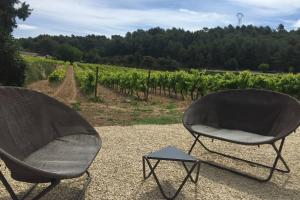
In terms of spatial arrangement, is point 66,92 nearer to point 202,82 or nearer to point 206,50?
point 202,82

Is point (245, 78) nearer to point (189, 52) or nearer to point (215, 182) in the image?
point (215, 182)

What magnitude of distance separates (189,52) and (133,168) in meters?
55.7

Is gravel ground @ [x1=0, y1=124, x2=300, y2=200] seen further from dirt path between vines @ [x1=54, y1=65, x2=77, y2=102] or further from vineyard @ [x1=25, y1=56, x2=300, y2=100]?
dirt path between vines @ [x1=54, y1=65, x2=77, y2=102]

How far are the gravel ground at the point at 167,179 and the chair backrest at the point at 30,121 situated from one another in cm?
50

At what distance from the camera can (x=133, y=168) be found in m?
5.09

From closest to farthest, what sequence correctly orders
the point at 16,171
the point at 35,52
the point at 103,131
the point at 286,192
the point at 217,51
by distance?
the point at 16,171
the point at 286,192
the point at 103,131
the point at 217,51
the point at 35,52

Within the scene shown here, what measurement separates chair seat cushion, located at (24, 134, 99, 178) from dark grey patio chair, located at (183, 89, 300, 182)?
1.60 meters

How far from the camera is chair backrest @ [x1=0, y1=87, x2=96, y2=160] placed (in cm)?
367

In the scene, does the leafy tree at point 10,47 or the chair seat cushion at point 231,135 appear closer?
the chair seat cushion at point 231,135

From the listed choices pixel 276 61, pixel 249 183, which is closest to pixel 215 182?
pixel 249 183

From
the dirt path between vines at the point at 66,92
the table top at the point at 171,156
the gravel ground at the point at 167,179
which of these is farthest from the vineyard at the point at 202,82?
the table top at the point at 171,156

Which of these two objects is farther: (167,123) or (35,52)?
(35,52)

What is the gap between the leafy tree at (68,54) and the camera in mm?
73938

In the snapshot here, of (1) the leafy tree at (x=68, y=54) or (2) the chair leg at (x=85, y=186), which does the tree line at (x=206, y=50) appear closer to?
(1) the leafy tree at (x=68, y=54)
